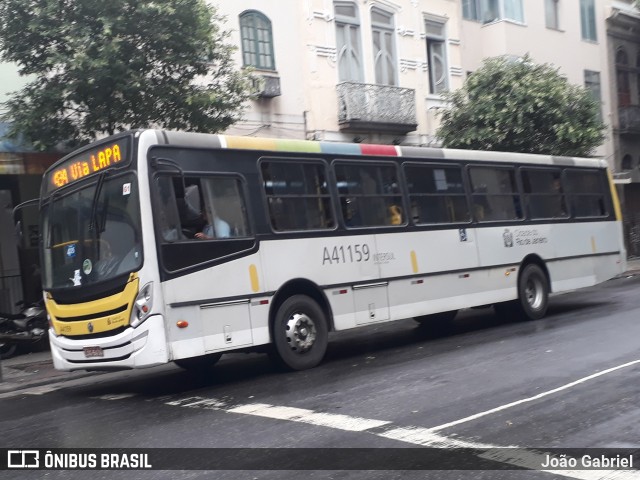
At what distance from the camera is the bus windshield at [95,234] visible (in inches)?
348

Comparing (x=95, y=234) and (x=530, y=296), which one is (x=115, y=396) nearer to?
(x=95, y=234)

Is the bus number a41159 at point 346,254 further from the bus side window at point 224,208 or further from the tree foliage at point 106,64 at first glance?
the tree foliage at point 106,64

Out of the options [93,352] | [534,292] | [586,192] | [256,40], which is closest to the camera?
[93,352]

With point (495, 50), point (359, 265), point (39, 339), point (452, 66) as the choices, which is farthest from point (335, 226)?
point (495, 50)

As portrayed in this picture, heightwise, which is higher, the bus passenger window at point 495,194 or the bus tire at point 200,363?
the bus passenger window at point 495,194

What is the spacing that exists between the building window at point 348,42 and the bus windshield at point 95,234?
1254cm

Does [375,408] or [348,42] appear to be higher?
[348,42]

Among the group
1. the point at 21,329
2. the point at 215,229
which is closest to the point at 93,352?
the point at 215,229

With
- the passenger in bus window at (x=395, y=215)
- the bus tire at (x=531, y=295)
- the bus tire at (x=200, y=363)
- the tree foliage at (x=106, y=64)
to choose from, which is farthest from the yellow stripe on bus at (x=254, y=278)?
the bus tire at (x=531, y=295)

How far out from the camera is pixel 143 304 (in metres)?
8.64

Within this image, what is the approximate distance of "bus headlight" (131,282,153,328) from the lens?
862 cm

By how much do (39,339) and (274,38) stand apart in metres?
9.37

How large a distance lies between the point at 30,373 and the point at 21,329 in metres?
2.20

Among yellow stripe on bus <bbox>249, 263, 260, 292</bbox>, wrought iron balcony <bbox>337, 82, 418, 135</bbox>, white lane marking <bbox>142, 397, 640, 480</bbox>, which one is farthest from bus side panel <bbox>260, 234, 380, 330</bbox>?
wrought iron balcony <bbox>337, 82, 418, 135</bbox>
